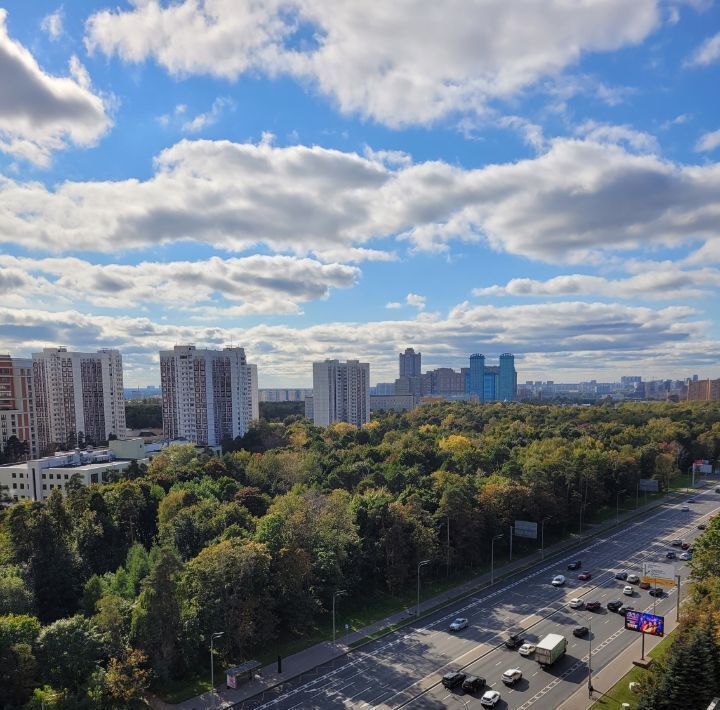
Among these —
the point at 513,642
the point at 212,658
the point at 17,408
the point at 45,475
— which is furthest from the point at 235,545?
the point at 17,408

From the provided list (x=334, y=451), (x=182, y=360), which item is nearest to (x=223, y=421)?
(x=182, y=360)

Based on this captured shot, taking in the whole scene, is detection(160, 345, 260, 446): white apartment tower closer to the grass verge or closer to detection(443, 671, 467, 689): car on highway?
detection(443, 671, 467, 689): car on highway

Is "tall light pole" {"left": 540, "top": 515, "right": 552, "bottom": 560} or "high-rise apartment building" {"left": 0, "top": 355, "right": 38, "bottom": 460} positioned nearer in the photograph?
"tall light pole" {"left": 540, "top": 515, "right": 552, "bottom": 560}

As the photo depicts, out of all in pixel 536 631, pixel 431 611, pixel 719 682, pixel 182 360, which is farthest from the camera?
pixel 182 360

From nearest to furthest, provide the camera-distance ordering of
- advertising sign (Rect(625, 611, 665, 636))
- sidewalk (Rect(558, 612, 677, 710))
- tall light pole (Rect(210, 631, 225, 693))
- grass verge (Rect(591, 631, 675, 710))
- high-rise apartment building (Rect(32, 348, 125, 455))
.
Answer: grass verge (Rect(591, 631, 675, 710)) → sidewalk (Rect(558, 612, 677, 710)) → advertising sign (Rect(625, 611, 665, 636)) → tall light pole (Rect(210, 631, 225, 693)) → high-rise apartment building (Rect(32, 348, 125, 455))

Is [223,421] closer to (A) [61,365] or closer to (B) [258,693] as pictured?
(A) [61,365]

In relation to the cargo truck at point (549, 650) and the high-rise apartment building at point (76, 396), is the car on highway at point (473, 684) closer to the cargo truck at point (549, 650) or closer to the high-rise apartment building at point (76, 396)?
the cargo truck at point (549, 650)

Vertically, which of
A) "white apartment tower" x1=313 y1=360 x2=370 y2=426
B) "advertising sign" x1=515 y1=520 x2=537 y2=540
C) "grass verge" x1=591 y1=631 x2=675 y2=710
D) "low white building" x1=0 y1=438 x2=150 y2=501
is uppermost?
"white apartment tower" x1=313 y1=360 x2=370 y2=426

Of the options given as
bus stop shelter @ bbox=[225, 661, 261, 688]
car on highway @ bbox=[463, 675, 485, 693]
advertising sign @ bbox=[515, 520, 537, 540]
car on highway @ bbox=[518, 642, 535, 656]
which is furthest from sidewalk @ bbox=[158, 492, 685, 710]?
car on highway @ bbox=[518, 642, 535, 656]

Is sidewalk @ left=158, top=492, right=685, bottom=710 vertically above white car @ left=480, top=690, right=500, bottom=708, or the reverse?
white car @ left=480, top=690, right=500, bottom=708
